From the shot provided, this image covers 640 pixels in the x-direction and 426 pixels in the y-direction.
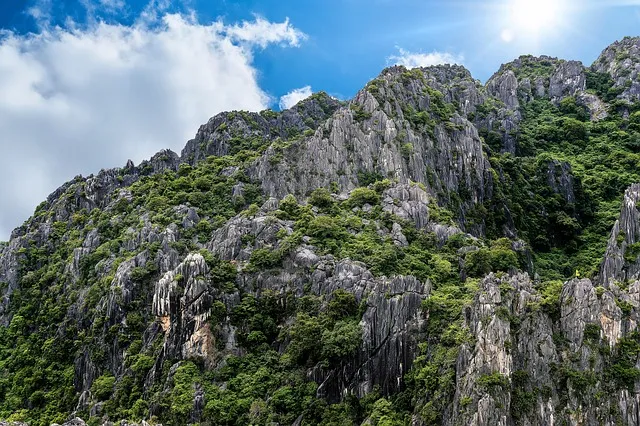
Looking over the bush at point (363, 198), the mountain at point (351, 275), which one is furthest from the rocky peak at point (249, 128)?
the bush at point (363, 198)

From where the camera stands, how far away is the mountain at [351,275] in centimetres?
4516

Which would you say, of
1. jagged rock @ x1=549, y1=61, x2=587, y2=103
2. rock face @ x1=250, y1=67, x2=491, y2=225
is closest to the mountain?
rock face @ x1=250, y1=67, x2=491, y2=225

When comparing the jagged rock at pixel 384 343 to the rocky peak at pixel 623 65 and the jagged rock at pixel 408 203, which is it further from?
the rocky peak at pixel 623 65

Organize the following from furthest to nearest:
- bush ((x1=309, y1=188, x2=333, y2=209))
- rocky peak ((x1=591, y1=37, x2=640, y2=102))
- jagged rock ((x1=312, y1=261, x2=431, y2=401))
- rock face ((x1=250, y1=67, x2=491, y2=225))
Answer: rocky peak ((x1=591, y1=37, x2=640, y2=102))
rock face ((x1=250, y1=67, x2=491, y2=225))
bush ((x1=309, y1=188, x2=333, y2=209))
jagged rock ((x1=312, y1=261, x2=431, y2=401))

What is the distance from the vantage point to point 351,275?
196ft

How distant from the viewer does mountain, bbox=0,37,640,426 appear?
1778 inches

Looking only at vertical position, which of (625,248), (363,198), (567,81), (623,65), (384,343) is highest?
(623,65)

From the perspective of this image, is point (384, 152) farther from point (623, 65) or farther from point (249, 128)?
point (623, 65)

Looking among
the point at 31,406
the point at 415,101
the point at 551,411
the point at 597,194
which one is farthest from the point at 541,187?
the point at 31,406

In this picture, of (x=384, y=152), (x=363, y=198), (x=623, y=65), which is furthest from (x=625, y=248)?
(x=623, y=65)

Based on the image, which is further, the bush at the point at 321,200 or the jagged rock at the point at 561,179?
the jagged rock at the point at 561,179

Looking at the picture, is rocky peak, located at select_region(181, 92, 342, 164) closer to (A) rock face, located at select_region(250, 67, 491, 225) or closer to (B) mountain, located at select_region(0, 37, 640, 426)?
(B) mountain, located at select_region(0, 37, 640, 426)

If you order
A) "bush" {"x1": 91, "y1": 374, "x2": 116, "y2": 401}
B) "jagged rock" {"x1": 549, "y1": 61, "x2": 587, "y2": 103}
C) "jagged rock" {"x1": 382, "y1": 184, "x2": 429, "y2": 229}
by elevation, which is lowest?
"bush" {"x1": 91, "y1": 374, "x2": 116, "y2": 401}

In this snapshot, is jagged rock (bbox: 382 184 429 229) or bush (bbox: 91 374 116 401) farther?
jagged rock (bbox: 382 184 429 229)
